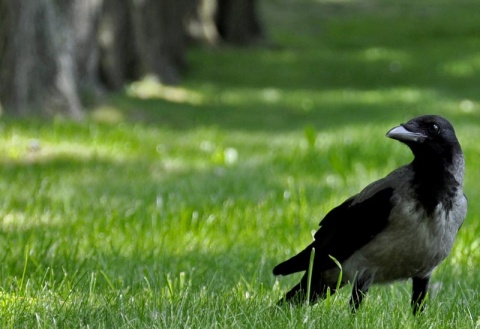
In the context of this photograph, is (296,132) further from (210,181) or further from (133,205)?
(133,205)

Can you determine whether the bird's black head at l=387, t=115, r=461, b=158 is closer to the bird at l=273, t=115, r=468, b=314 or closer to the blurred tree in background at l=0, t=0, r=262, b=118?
the bird at l=273, t=115, r=468, b=314

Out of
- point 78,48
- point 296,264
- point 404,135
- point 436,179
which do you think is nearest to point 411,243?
point 436,179

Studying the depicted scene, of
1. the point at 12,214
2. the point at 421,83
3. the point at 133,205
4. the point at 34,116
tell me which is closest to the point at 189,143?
the point at 34,116

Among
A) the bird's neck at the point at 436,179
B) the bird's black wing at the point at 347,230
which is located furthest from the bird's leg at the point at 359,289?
the bird's neck at the point at 436,179

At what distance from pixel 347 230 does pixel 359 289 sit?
25cm

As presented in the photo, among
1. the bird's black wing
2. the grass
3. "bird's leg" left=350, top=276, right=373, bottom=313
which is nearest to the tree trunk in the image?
the grass

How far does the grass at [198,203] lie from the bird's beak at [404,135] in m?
0.65

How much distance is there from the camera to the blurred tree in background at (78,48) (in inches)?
436

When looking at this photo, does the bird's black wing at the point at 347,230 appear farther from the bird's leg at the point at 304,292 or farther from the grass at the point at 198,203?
the grass at the point at 198,203

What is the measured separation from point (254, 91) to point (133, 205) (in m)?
13.2

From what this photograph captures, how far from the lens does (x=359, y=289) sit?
13.4 feet

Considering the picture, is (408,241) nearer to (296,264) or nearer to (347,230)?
(347,230)

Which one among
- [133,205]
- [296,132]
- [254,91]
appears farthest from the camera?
[254,91]

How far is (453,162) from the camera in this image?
405 cm
